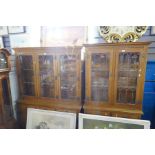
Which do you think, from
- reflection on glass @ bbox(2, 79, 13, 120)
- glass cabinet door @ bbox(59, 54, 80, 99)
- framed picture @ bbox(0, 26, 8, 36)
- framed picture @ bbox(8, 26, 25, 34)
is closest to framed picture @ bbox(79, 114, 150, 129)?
glass cabinet door @ bbox(59, 54, 80, 99)

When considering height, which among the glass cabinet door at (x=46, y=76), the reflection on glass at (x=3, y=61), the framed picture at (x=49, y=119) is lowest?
the framed picture at (x=49, y=119)

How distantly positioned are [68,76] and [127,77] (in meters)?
0.78

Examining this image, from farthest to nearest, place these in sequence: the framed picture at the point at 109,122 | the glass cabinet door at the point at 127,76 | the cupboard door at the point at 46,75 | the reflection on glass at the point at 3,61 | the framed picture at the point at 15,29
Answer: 1. the framed picture at the point at 15,29
2. the cupboard door at the point at 46,75
3. the reflection on glass at the point at 3,61
4. the glass cabinet door at the point at 127,76
5. the framed picture at the point at 109,122

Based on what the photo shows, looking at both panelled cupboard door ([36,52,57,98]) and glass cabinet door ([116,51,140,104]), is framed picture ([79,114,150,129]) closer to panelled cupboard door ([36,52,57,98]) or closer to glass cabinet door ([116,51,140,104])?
glass cabinet door ([116,51,140,104])

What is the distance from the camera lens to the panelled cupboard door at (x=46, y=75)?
6.64 ft

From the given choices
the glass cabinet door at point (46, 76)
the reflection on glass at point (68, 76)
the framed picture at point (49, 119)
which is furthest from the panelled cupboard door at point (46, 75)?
the framed picture at point (49, 119)

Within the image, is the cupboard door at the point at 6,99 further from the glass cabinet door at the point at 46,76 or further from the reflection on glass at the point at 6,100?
the glass cabinet door at the point at 46,76

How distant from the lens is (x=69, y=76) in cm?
204

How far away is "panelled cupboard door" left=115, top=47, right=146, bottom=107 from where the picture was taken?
5.80 feet
